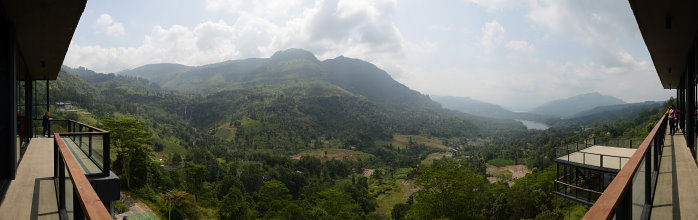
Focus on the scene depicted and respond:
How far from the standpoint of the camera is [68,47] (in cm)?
668

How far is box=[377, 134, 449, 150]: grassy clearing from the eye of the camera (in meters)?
136

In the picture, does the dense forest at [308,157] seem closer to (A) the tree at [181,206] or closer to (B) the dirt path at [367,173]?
(A) the tree at [181,206]

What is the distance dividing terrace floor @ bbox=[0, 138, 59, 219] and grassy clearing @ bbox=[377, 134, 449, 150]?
423ft

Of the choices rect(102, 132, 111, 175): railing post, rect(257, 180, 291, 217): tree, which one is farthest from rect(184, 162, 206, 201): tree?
rect(102, 132, 111, 175): railing post

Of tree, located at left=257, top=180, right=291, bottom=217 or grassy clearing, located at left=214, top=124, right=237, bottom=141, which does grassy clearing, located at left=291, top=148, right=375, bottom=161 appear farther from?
tree, located at left=257, top=180, right=291, bottom=217

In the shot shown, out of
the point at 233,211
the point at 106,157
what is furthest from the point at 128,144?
the point at 106,157

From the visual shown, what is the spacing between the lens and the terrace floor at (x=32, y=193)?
12.2 feet

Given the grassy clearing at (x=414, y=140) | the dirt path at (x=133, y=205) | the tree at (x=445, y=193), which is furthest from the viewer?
the grassy clearing at (x=414, y=140)

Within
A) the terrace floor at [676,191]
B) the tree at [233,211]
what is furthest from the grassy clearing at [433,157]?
the terrace floor at [676,191]

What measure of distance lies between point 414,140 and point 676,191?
470 feet

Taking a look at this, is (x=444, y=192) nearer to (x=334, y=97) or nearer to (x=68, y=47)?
(x=68, y=47)

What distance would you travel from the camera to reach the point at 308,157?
90.4 metres

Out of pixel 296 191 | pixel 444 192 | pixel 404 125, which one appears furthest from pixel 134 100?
pixel 444 192

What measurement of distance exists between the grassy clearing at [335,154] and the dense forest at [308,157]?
2.70 ft
